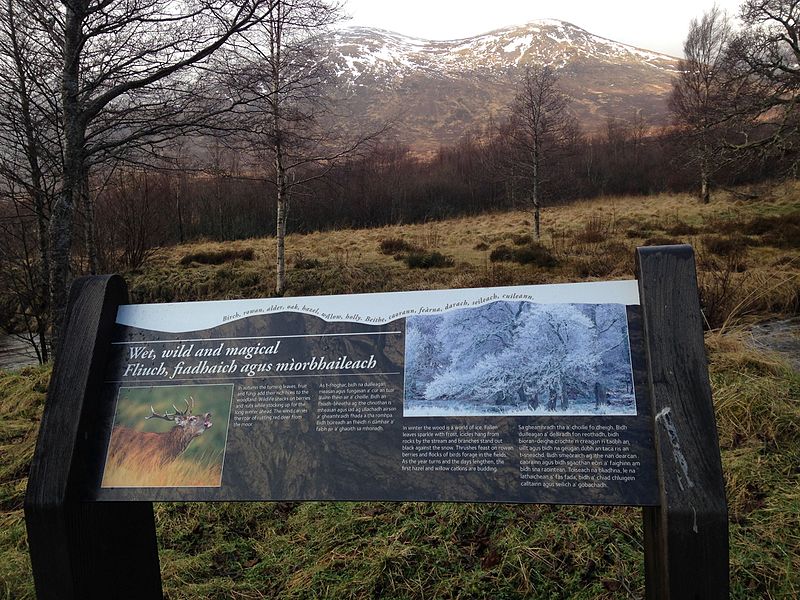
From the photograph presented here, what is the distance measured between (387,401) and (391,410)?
32mm

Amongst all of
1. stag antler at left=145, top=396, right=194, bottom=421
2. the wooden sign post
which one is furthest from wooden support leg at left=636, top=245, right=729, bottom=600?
stag antler at left=145, top=396, right=194, bottom=421

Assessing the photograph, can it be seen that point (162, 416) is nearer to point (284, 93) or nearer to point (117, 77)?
point (117, 77)

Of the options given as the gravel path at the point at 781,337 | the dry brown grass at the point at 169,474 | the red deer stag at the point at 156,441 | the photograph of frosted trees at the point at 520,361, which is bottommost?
the gravel path at the point at 781,337

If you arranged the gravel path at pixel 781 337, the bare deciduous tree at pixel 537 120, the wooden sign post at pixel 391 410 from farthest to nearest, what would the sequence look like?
the bare deciduous tree at pixel 537 120, the gravel path at pixel 781 337, the wooden sign post at pixel 391 410

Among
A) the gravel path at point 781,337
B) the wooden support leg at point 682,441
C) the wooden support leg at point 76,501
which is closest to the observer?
the wooden support leg at point 682,441

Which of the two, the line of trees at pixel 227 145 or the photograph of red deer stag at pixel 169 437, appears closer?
the photograph of red deer stag at pixel 169 437

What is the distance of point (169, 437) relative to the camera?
1760 mm

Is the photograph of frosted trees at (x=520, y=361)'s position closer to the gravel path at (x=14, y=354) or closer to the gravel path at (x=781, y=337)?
the gravel path at (x=781, y=337)

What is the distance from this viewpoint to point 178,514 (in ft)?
10.5

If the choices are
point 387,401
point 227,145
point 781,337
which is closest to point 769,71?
point 781,337

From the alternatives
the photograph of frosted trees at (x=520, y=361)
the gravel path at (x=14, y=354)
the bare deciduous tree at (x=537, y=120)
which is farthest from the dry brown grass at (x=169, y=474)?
the bare deciduous tree at (x=537, y=120)

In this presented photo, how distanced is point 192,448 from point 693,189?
3224 centimetres

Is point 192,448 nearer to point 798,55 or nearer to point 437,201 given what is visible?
point 798,55

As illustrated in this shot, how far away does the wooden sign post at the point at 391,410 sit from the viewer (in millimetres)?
1490
